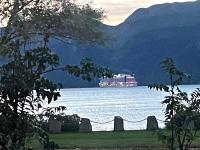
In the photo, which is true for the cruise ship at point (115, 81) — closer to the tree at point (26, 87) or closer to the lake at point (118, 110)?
the tree at point (26, 87)

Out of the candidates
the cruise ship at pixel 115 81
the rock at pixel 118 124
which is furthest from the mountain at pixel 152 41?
the rock at pixel 118 124

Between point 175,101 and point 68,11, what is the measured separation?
23.7 m

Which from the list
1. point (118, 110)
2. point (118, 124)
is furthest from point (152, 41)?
point (118, 124)

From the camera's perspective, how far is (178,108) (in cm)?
725

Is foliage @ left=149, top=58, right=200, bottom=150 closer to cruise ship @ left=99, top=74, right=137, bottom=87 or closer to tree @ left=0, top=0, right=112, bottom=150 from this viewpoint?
cruise ship @ left=99, top=74, right=137, bottom=87

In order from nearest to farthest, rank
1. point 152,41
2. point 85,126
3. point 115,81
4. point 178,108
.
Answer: point 178,108 < point 85,126 < point 115,81 < point 152,41

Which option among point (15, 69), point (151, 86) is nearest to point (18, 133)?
point (15, 69)

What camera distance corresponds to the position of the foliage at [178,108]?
7.25 m

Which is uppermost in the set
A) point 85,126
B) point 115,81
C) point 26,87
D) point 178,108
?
point 115,81

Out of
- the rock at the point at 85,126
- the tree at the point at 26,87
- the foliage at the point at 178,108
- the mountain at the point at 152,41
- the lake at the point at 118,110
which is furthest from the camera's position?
the mountain at the point at 152,41

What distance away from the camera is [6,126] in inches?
205

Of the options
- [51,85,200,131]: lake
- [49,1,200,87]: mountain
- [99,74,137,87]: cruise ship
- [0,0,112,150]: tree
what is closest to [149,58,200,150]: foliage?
[99,74,137,87]: cruise ship

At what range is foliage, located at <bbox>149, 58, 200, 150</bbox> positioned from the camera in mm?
7254

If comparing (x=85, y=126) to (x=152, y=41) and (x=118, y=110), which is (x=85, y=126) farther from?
(x=152, y=41)
